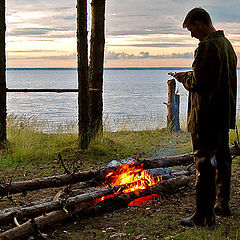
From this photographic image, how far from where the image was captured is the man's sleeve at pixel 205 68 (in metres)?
5.17

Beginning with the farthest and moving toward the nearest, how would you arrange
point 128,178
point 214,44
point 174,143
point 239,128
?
1. point 239,128
2. point 174,143
3. point 128,178
4. point 214,44

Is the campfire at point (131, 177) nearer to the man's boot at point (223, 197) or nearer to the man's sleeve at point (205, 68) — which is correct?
the man's boot at point (223, 197)

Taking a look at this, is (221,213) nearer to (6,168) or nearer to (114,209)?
(114,209)

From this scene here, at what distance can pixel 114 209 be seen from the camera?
6496mm

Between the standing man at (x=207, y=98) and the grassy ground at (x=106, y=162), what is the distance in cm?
41

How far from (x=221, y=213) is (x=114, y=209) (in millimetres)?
1594

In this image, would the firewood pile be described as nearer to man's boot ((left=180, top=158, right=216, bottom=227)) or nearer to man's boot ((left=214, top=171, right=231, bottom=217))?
man's boot ((left=214, top=171, right=231, bottom=217))

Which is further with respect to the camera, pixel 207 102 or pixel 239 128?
pixel 239 128

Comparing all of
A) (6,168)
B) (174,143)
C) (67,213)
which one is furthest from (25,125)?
(67,213)

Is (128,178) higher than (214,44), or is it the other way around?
(214,44)

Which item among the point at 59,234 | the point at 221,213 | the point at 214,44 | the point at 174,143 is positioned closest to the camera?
the point at 214,44

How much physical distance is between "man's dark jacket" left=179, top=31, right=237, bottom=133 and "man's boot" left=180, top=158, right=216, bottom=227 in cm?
→ 56

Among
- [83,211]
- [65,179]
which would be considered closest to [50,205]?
[83,211]

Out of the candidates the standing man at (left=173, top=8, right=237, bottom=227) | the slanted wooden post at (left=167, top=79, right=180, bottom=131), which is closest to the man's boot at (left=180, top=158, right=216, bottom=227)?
the standing man at (left=173, top=8, right=237, bottom=227)
